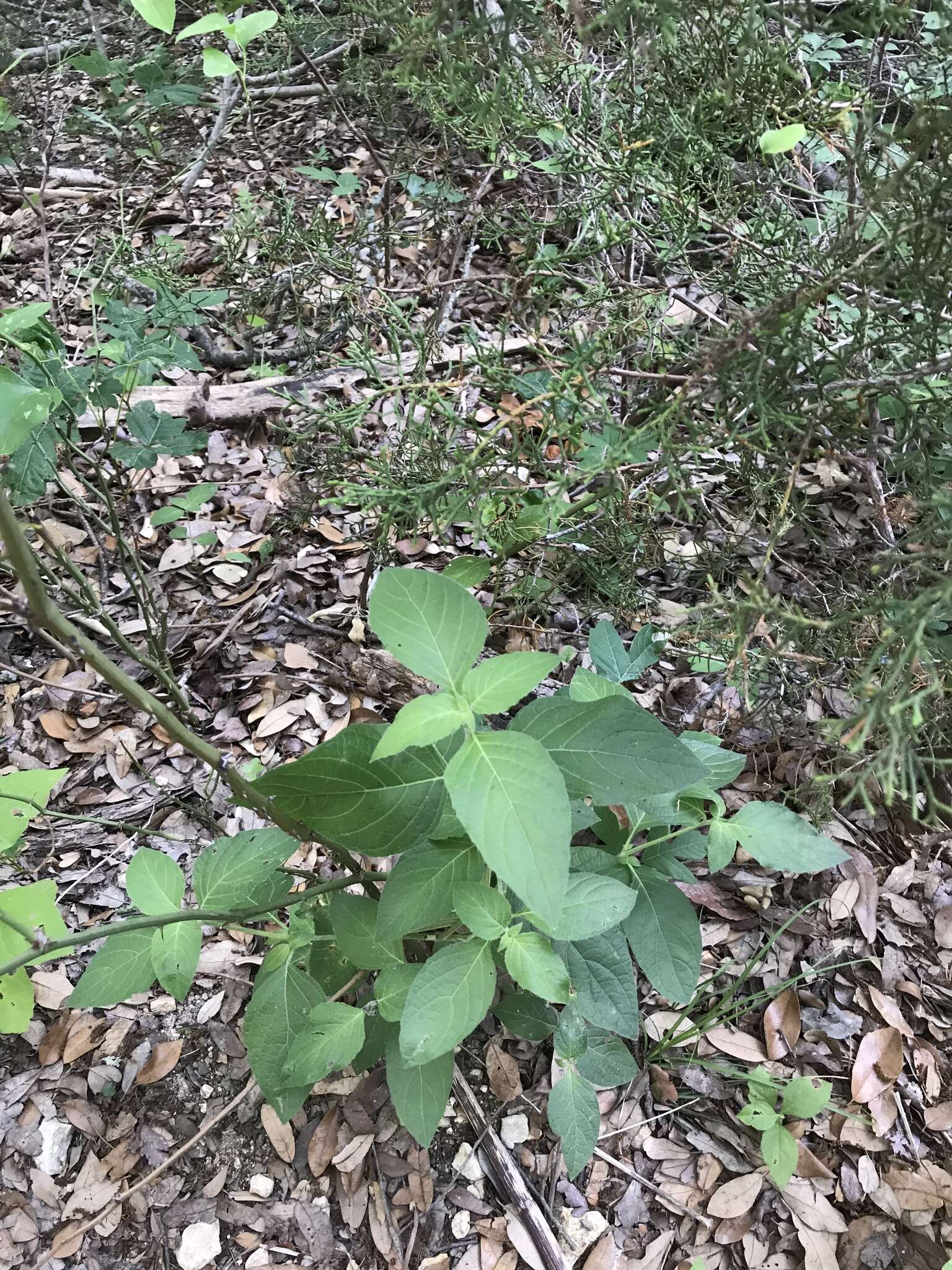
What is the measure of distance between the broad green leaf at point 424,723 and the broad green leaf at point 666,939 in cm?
68

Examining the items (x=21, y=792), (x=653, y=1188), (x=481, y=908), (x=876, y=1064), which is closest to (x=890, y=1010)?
(x=876, y=1064)

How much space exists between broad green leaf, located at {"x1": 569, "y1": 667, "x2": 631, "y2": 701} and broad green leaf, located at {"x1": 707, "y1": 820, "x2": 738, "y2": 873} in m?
0.33

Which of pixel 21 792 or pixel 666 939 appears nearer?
pixel 666 939

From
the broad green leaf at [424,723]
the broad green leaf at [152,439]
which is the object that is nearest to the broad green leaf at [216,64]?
the broad green leaf at [152,439]

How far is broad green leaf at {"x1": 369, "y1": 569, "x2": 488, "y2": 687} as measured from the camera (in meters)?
1.27

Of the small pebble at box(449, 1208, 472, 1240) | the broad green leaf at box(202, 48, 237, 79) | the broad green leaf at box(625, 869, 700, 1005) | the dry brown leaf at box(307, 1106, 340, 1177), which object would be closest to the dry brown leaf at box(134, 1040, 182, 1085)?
the dry brown leaf at box(307, 1106, 340, 1177)

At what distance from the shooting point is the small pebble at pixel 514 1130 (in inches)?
74.6

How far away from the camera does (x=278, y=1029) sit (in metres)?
1.52

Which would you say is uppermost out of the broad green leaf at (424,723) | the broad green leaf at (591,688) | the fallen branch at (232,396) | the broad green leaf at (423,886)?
the broad green leaf at (424,723)

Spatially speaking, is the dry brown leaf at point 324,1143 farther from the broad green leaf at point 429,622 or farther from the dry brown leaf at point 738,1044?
the broad green leaf at point 429,622

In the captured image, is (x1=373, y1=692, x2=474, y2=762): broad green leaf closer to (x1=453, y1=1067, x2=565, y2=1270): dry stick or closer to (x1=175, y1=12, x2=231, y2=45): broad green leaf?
(x1=453, y1=1067, x2=565, y2=1270): dry stick

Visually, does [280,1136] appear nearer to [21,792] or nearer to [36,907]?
[36,907]

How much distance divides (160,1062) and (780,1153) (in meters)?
1.54

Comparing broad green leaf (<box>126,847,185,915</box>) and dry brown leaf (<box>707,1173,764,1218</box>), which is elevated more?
broad green leaf (<box>126,847,185,915</box>)
